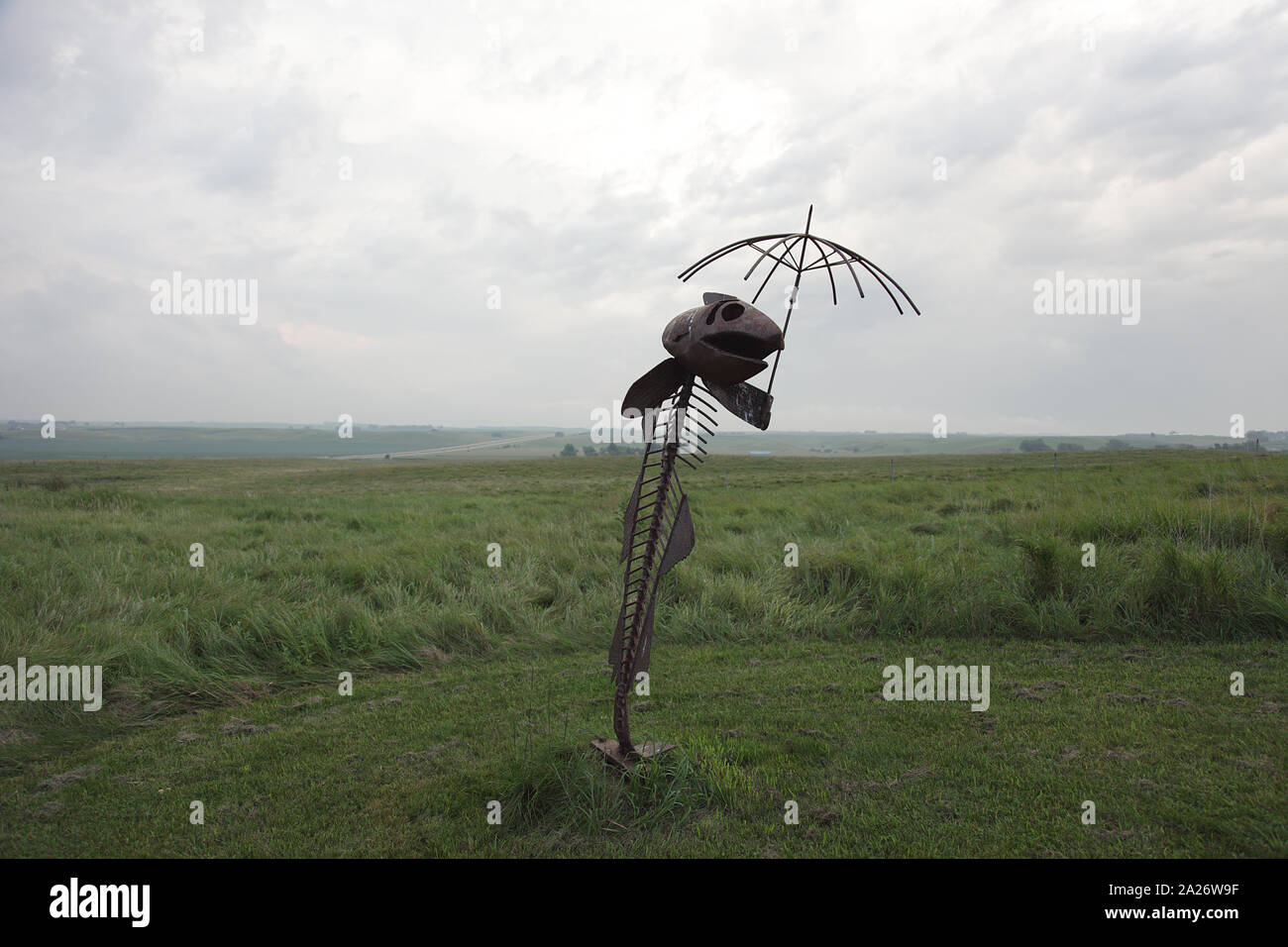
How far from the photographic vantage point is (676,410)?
382 centimetres

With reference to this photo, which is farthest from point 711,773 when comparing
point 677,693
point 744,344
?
point 744,344

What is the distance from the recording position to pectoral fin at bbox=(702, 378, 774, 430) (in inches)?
142

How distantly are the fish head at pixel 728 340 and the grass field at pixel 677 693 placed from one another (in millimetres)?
2276

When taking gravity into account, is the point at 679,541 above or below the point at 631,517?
below

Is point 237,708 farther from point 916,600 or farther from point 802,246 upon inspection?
point 916,600

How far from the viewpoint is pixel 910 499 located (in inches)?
675

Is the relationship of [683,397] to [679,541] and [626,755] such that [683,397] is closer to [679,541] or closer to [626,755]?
[679,541]

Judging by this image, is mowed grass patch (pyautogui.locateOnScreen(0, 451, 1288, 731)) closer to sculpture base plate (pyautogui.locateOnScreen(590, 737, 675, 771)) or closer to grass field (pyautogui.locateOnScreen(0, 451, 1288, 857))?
grass field (pyautogui.locateOnScreen(0, 451, 1288, 857))

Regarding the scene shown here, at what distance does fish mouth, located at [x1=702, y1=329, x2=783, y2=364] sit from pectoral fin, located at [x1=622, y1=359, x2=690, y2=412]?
435 millimetres

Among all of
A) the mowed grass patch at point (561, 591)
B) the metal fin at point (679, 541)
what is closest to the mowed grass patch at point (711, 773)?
the mowed grass patch at point (561, 591)

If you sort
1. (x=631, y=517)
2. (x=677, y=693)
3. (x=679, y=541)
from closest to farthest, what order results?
(x=679, y=541), (x=631, y=517), (x=677, y=693)

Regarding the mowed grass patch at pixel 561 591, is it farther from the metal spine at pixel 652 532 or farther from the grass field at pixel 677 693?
the metal spine at pixel 652 532

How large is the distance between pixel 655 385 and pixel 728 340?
596 millimetres
